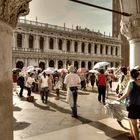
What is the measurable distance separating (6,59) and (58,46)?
53.4m

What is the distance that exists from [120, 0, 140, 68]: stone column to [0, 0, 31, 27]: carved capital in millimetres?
5106

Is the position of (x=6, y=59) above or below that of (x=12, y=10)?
below

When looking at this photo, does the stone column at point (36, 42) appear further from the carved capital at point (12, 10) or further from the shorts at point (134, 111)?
the carved capital at point (12, 10)

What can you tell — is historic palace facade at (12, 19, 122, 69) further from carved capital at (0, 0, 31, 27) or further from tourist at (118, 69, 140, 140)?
carved capital at (0, 0, 31, 27)

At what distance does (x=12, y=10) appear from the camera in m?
2.99

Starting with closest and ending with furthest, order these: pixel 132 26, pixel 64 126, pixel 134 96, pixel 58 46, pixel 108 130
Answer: pixel 134 96 → pixel 108 130 → pixel 64 126 → pixel 132 26 → pixel 58 46

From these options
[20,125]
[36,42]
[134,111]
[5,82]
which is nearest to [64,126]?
[20,125]

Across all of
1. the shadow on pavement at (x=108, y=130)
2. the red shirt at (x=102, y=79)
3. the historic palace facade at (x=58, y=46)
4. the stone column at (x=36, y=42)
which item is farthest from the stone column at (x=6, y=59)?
the stone column at (x=36, y=42)

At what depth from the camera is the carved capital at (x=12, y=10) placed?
2841mm

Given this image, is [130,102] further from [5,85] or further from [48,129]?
[5,85]

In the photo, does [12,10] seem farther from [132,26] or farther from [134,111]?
[132,26]

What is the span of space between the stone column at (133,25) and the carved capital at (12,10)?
5106 millimetres

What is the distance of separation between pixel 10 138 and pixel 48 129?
4.28 meters

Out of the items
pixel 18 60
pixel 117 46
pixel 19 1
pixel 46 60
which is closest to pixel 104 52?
pixel 117 46
